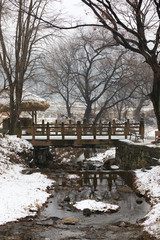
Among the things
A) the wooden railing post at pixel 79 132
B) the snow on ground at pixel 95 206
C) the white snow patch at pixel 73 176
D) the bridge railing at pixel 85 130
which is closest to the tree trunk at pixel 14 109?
the bridge railing at pixel 85 130

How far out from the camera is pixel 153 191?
368 inches

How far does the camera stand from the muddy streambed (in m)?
6.36

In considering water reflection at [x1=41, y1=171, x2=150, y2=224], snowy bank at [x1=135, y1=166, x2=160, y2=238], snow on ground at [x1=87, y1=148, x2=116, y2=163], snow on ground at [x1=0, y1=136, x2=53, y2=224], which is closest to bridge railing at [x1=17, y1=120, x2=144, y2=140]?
snow on ground at [x1=87, y1=148, x2=116, y2=163]

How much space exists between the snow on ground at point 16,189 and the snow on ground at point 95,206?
127cm

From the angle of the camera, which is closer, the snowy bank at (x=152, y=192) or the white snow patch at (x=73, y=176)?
the snowy bank at (x=152, y=192)

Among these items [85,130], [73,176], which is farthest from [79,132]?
[73,176]

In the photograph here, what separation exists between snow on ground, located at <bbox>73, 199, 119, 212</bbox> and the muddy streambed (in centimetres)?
18

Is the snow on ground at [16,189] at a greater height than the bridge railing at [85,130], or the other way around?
the bridge railing at [85,130]

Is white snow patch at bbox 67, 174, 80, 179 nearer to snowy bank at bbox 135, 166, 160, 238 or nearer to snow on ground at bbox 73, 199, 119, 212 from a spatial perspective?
snowy bank at bbox 135, 166, 160, 238

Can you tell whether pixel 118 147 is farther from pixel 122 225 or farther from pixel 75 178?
pixel 122 225

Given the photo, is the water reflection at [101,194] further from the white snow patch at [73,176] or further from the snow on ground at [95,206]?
the snow on ground at [95,206]

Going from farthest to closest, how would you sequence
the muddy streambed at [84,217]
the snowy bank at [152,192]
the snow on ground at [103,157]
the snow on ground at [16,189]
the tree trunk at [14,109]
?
the snow on ground at [103,157]
the tree trunk at [14,109]
the snow on ground at [16,189]
the snowy bank at [152,192]
the muddy streambed at [84,217]

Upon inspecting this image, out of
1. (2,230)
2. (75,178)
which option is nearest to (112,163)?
(75,178)

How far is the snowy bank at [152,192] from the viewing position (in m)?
6.58
